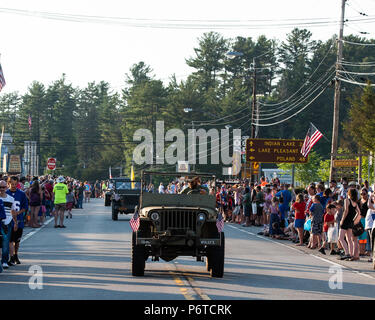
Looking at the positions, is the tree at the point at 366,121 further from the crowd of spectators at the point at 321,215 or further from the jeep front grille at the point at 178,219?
the jeep front grille at the point at 178,219

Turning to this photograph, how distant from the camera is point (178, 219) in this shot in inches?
575

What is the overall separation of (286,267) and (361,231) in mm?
3179

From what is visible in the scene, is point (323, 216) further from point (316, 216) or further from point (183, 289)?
point (183, 289)

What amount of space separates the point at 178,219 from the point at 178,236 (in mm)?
352

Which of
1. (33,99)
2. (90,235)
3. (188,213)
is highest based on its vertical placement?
(33,99)

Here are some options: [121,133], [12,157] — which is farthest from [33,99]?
[12,157]

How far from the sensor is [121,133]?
13988 centimetres

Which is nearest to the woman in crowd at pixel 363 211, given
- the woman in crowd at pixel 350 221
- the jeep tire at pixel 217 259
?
the woman in crowd at pixel 350 221

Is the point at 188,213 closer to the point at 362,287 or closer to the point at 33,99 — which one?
the point at 362,287

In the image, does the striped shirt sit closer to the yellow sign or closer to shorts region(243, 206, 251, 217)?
shorts region(243, 206, 251, 217)

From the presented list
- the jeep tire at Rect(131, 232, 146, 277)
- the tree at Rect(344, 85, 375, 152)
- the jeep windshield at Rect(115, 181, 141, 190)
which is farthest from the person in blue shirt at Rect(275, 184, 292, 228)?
the tree at Rect(344, 85, 375, 152)

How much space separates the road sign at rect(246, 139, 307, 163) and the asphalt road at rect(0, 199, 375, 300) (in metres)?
21.8

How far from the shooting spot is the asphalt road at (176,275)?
12211 millimetres

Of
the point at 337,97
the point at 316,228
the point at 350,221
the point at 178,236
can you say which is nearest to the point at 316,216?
the point at 316,228
